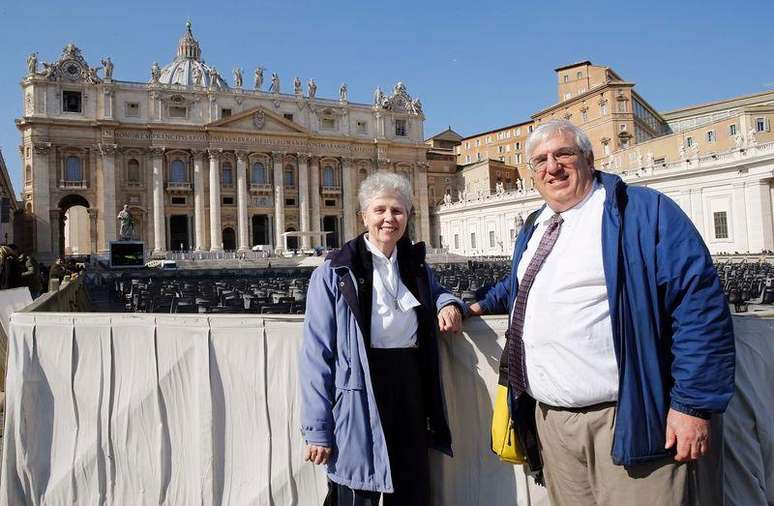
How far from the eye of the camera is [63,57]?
43656 mm

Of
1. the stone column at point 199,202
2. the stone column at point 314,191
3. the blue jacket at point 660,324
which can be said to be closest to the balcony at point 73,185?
the stone column at point 199,202

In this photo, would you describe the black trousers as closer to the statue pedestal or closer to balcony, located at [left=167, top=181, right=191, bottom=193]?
the statue pedestal

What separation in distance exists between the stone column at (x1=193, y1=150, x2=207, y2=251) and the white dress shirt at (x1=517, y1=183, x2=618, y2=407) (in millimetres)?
47644

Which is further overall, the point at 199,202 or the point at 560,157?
the point at 199,202

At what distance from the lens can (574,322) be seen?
6.00ft

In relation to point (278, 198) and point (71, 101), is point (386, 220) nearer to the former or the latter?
point (278, 198)

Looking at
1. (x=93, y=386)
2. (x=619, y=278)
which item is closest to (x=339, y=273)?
(x=619, y=278)

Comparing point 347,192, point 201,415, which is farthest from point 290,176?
point 201,415

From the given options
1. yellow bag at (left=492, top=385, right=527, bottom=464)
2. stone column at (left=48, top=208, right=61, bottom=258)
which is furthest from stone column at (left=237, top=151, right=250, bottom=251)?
yellow bag at (left=492, top=385, right=527, bottom=464)

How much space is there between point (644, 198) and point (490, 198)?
145ft

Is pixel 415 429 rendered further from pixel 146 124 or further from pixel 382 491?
pixel 146 124

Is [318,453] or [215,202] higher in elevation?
[215,202]

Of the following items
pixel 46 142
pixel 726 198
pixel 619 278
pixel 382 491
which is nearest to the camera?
pixel 619 278

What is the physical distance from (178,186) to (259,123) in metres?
9.83
